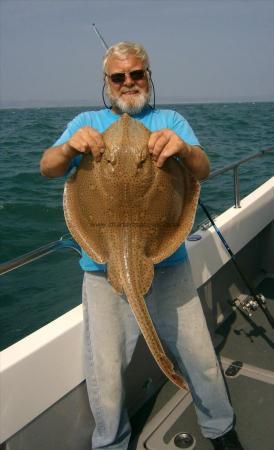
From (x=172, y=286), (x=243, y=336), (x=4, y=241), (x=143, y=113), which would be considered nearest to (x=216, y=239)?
(x=243, y=336)

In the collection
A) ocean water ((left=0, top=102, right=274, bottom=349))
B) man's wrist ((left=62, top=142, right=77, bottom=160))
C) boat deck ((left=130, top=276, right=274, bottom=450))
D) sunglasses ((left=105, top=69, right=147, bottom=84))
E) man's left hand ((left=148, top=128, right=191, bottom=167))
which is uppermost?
sunglasses ((left=105, top=69, right=147, bottom=84))

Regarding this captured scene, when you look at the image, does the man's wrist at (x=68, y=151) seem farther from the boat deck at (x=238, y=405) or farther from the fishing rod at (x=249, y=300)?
the boat deck at (x=238, y=405)

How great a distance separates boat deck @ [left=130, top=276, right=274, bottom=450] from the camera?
326 centimetres

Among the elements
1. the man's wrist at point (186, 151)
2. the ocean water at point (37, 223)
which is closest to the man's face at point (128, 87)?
the man's wrist at point (186, 151)

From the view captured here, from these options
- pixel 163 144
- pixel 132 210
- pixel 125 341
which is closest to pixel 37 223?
pixel 125 341

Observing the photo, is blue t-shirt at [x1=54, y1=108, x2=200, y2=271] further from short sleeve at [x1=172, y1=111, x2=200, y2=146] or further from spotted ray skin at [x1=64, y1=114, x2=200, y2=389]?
spotted ray skin at [x1=64, y1=114, x2=200, y2=389]

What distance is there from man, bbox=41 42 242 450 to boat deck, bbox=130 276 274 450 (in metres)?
0.26

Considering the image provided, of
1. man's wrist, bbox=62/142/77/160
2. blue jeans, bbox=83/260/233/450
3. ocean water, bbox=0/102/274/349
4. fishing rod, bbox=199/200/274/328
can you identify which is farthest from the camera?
ocean water, bbox=0/102/274/349

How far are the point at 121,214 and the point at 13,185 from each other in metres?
15.8

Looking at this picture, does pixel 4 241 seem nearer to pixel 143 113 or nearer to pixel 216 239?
pixel 216 239

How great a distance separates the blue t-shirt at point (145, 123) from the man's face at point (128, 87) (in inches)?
2.9

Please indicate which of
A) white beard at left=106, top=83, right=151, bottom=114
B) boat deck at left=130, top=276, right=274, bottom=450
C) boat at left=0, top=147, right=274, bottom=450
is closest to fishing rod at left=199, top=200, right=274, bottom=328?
boat at left=0, top=147, right=274, bottom=450

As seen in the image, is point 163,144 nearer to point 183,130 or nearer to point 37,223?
point 183,130

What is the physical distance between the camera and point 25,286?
9500 mm
